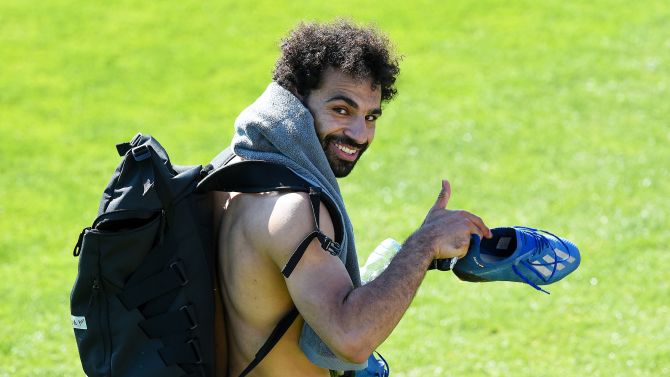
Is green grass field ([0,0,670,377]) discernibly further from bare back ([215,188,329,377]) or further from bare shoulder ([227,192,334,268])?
bare shoulder ([227,192,334,268])

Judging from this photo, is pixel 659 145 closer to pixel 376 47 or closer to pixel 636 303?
pixel 636 303

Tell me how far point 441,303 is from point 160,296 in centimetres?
441

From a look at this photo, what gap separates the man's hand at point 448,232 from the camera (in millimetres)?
3428

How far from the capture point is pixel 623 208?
29.3ft

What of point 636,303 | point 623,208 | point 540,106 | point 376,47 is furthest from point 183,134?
point 376,47

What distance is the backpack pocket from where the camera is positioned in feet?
10.8

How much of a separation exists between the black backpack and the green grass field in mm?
3377

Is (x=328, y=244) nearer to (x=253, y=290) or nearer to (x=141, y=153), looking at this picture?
(x=253, y=290)

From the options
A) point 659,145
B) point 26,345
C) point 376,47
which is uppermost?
point 376,47

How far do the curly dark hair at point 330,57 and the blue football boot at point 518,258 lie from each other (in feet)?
2.30

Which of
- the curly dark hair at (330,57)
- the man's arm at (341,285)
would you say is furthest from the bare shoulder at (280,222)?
the curly dark hair at (330,57)

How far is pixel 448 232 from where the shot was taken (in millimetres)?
3449

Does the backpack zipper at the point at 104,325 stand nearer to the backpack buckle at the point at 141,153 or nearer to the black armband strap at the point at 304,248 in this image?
the backpack buckle at the point at 141,153

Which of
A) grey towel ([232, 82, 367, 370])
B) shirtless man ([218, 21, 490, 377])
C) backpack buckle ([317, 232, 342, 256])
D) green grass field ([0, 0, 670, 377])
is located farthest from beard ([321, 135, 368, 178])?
green grass field ([0, 0, 670, 377])
